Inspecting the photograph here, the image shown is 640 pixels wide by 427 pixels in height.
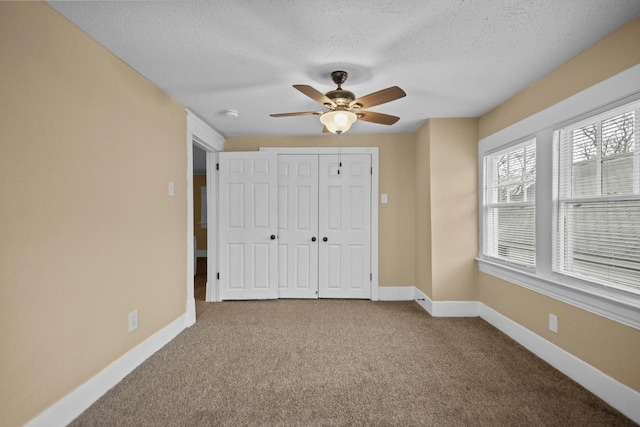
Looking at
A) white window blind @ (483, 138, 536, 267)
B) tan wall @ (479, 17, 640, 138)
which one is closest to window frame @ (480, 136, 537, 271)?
white window blind @ (483, 138, 536, 267)

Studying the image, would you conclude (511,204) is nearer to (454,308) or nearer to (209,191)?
(454,308)

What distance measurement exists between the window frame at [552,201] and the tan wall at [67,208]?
330cm

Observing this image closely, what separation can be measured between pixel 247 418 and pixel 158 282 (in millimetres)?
1499

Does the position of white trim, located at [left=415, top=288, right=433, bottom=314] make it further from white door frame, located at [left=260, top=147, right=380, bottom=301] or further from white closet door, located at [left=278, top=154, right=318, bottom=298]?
white closet door, located at [left=278, top=154, right=318, bottom=298]

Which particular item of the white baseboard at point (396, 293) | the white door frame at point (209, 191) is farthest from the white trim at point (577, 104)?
the white door frame at point (209, 191)

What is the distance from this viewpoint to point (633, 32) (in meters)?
1.76

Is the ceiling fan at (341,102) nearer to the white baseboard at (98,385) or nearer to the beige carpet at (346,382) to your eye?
the beige carpet at (346,382)

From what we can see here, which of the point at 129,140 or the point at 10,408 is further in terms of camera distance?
the point at 129,140

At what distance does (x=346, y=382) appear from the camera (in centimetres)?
212

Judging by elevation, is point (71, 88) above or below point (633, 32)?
below

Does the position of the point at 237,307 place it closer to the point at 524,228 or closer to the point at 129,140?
the point at 129,140

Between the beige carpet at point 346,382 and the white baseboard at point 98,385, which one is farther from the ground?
the white baseboard at point 98,385

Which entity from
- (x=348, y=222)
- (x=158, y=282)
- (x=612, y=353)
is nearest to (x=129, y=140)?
(x=158, y=282)

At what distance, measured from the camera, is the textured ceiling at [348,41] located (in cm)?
164
